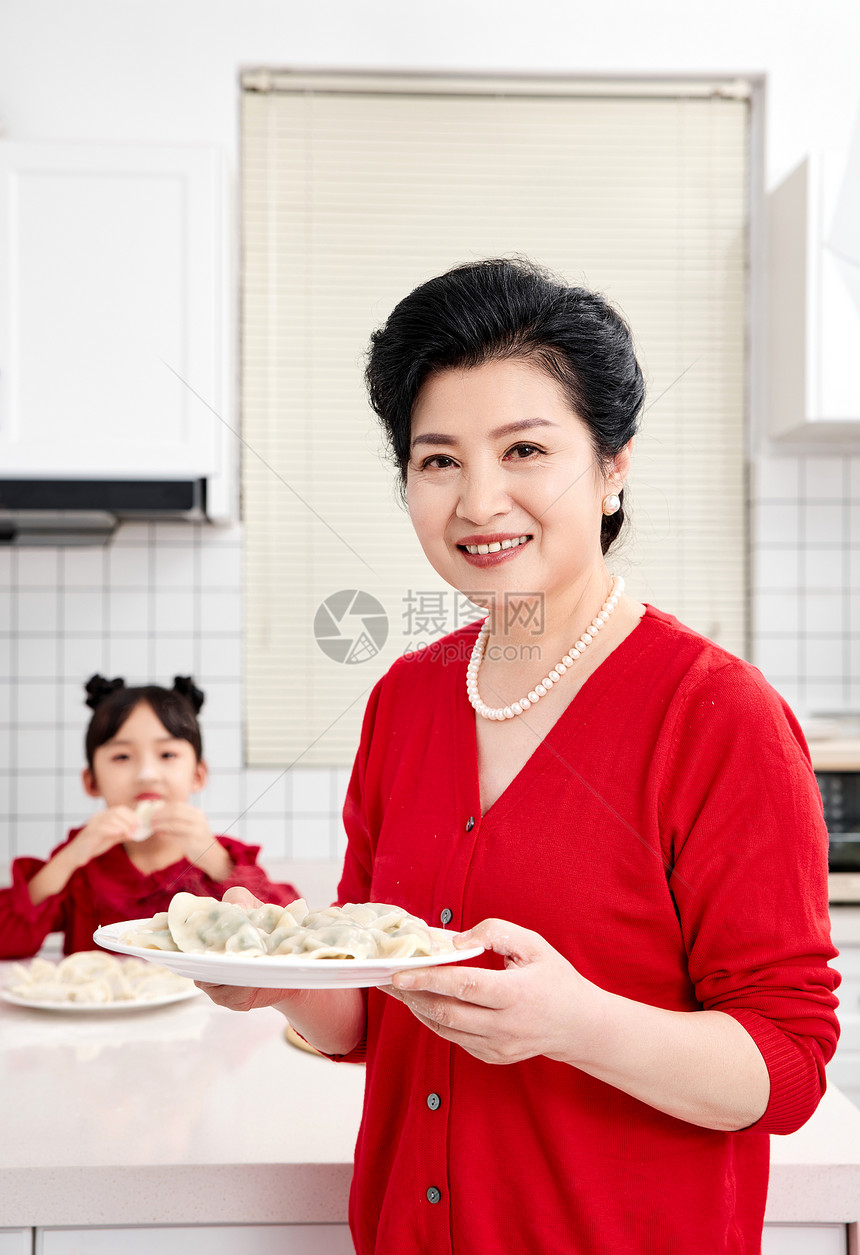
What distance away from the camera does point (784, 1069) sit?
2.20 feet

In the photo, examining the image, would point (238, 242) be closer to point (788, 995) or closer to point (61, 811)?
point (61, 811)

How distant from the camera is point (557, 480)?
0.75m

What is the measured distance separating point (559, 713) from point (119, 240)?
65.2 inches

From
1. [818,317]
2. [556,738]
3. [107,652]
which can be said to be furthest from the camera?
[107,652]

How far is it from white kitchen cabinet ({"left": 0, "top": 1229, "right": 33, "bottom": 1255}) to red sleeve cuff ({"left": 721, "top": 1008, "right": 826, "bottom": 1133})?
2.06 ft

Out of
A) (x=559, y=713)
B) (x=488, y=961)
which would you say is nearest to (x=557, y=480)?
(x=559, y=713)

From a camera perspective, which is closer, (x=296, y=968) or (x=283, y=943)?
(x=296, y=968)

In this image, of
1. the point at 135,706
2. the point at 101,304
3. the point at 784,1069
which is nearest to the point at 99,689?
the point at 135,706

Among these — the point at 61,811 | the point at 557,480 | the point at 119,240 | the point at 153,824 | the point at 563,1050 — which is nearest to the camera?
the point at 563,1050

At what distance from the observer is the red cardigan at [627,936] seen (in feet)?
2.22

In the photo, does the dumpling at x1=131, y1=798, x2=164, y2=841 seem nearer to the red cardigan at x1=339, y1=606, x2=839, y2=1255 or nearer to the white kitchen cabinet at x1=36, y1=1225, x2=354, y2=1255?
the white kitchen cabinet at x1=36, y1=1225, x2=354, y2=1255

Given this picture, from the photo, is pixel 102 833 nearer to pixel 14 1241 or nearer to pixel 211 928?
pixel 14 1241

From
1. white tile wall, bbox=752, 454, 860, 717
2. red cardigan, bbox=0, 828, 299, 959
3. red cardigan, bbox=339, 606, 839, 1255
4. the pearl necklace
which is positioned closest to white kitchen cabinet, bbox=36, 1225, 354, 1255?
red cardigan, bbox=339, 606, 839, 1255

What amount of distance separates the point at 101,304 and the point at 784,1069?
1.88 metres
